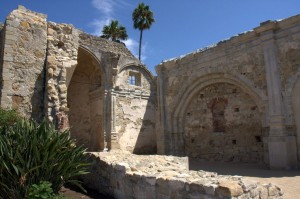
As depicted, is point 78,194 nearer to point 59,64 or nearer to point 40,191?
point 40,191

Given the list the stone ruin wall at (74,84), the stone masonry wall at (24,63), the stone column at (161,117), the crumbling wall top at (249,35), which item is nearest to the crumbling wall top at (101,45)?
the stone ruin wall at (74,84)

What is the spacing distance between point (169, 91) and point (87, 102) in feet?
21.3

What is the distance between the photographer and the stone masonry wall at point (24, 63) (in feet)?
21.7

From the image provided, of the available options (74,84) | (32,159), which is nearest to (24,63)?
(32,159)

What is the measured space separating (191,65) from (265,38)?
12.3 feet

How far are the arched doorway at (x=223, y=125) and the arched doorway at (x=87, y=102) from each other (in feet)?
19.8

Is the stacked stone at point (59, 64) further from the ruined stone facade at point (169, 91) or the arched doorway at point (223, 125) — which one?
the arched doorway at point (223, 125)

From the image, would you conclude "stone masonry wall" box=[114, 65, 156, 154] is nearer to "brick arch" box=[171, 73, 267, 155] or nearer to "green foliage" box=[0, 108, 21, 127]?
"brick arch" box=[171, 73, 267, 155]

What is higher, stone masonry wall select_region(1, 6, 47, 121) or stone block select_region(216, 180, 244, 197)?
stone masonry wall select_region(1, 6, 47, 121)

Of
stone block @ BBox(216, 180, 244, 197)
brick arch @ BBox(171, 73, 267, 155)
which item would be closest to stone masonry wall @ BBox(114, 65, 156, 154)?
brick arch @ BBox(171, 73, 267, 155)

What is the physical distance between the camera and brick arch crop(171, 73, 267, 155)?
9.92 metres

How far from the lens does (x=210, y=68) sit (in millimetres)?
11602

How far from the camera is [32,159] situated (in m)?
4.33

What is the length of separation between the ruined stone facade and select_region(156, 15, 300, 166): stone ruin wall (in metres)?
0.04
